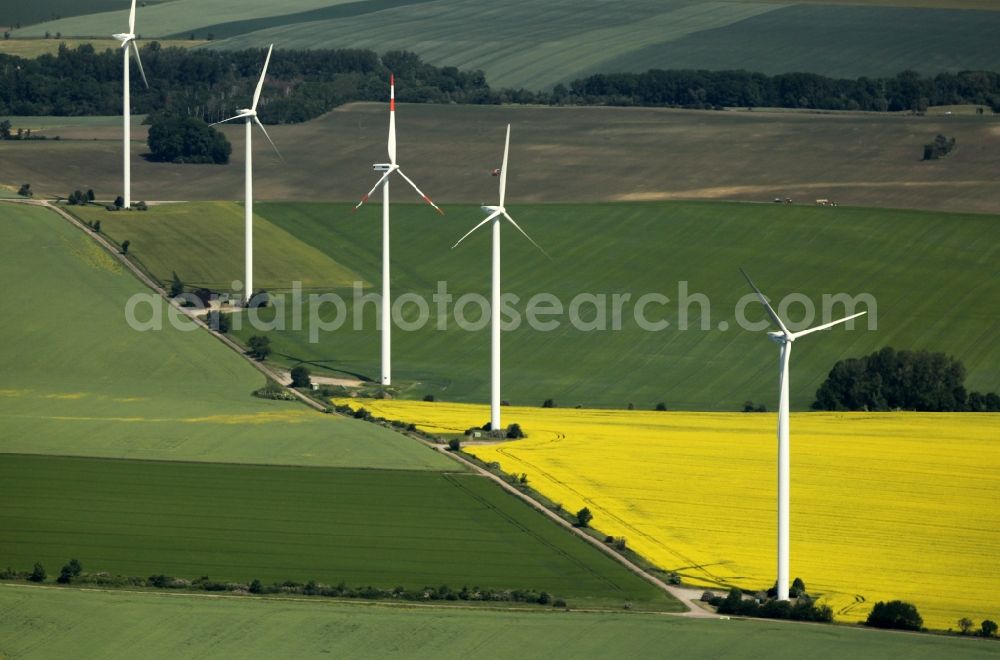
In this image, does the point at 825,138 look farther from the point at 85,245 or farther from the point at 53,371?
the point at 53,371

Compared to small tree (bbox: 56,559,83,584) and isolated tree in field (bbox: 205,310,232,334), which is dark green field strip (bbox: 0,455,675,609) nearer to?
small tree (bbox: 56,559,83,584)

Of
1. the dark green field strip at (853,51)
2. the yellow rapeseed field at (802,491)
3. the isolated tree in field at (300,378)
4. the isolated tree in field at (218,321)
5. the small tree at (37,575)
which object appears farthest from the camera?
the dark green field strip at (853,51)

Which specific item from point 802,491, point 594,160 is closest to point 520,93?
point 594,160

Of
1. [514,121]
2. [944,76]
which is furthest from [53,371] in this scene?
[944,76]

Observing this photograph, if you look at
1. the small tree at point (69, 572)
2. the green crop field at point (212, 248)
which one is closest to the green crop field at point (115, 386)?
the green crop field at point (212, 248)

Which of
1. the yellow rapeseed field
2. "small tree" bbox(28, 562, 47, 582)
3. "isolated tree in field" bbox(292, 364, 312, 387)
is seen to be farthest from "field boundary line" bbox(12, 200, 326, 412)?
"small tree" bbox(28, 562, 47, 582)

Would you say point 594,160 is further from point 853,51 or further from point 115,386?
point 115,386

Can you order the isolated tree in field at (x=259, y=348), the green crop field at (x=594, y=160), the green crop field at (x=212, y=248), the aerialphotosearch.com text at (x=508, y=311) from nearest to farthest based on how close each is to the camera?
the isolated tree in field at (x=259, y=348), the aerialphotosearch.com text at (x=508, y=311), the green crop field at (x=212, y=248), the green crop field at (x=594, y=160)

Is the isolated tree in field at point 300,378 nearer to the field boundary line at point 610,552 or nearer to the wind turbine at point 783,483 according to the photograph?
the field boundary line at point 610,552
